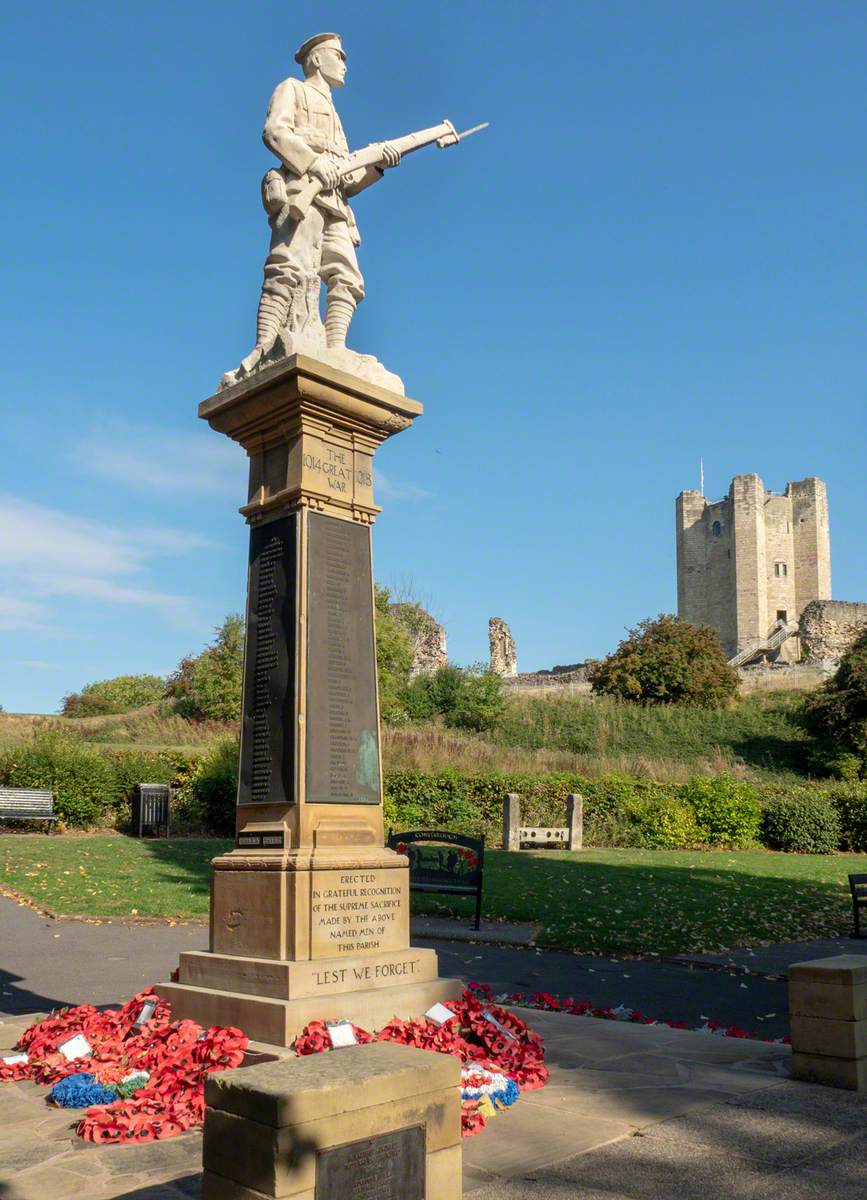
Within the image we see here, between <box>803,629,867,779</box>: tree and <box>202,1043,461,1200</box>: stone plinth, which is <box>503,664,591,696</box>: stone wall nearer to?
<box>803,629,867,779</box>: tree

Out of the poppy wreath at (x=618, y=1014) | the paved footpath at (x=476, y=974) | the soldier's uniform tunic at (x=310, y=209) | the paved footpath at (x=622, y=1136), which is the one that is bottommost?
the paved footpath at (x=476, y=974)

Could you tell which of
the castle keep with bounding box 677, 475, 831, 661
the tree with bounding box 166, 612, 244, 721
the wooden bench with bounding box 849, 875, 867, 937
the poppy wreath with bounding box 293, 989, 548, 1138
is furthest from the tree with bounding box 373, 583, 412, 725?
the castle keep with bounding box 677, 475, 831, 661

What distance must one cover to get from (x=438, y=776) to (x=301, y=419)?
1745 centimetres

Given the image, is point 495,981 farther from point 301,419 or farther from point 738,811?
point 738,811

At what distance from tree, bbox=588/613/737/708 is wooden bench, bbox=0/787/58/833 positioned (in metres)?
25.0

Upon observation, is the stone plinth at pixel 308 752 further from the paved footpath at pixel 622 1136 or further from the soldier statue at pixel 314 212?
the paved footpath at pixel 622 1136

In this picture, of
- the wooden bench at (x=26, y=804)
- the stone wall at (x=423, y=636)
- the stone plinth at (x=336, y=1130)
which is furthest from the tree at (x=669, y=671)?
the stone plinth at (x=336, y=1130)

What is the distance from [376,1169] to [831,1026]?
3129 mm

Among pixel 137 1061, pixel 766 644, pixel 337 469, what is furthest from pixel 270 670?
pixel 766 644

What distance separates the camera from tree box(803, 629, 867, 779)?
3002 centimetres

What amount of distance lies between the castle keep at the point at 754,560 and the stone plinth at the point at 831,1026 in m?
70.7

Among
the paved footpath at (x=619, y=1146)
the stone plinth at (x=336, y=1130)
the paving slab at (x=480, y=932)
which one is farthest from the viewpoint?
the paving slab at (x=480, y=932)

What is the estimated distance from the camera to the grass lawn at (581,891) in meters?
11.5

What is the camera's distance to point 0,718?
35812mm
